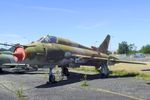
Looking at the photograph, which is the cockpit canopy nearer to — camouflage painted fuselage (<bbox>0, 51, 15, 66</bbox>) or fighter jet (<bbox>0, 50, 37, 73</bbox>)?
fighter jet (<bbox>0, 50, 37, 73</bbox>)

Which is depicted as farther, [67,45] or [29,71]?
[29,71]

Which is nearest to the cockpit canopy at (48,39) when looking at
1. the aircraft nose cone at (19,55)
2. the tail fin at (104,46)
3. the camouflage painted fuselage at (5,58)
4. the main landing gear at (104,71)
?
the aircraft nose cone at (19,55)

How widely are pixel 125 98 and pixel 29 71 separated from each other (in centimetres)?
2160

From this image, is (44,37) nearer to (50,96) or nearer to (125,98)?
(50,96)

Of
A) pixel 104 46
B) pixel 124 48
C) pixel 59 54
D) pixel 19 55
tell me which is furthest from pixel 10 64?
pixel 124 48

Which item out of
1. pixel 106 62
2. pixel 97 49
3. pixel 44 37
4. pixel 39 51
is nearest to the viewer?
pixel 39 51

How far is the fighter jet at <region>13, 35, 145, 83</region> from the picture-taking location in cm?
2205

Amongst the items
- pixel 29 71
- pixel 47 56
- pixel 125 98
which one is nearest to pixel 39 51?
pixel 47 56

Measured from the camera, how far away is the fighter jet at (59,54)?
22.0 metres

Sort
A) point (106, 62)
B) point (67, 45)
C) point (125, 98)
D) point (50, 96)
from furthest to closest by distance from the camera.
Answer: point (106, 62)
point (67, 45)
point (50, 96)
point (125, 98)

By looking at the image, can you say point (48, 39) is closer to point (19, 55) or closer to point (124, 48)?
point (19, 55)

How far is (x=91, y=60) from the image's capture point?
28719 millimetres

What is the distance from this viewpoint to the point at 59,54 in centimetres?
2500

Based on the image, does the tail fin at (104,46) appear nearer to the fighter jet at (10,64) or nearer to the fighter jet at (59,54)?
the fighter jet at (59,54)
